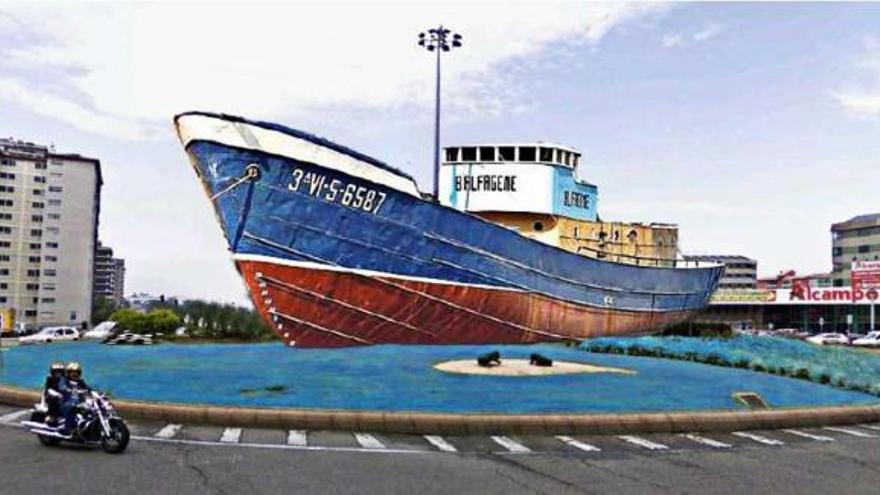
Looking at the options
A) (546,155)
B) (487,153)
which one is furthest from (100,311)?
(546,155)

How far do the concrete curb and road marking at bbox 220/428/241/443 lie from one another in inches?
14.2

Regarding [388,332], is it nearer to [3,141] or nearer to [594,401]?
[594,401]

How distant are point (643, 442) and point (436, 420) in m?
3.50

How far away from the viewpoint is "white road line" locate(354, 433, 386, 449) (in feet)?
41.0

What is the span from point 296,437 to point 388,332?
42.1ft

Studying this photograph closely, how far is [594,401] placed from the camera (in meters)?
16.6

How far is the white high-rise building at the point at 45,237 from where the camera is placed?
9612 cm

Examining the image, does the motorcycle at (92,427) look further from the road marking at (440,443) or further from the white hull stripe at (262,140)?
the white hull stripe at (262,140)

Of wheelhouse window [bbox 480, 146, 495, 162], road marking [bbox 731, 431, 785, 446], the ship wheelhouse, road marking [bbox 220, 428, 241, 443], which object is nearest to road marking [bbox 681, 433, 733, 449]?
road marking [bbox 731, 431, 785, 446]

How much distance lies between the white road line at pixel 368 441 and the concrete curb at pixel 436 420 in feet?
1.17

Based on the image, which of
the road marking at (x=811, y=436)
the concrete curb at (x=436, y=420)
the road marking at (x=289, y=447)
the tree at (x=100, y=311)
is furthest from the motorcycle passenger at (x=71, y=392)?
the tree at (x=100, y=311)

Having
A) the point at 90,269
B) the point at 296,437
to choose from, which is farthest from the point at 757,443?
the point at 90,269

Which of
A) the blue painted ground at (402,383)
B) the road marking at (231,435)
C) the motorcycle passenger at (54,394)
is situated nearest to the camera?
the motorcycle passenger at (54,394)

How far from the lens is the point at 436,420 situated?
13.8 m
